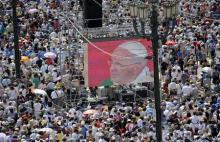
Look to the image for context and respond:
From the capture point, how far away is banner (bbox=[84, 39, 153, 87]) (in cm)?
2786

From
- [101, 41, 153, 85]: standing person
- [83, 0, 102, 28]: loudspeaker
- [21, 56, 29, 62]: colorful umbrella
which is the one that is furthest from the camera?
[21, 56, 29, 62]: colorful umbrella

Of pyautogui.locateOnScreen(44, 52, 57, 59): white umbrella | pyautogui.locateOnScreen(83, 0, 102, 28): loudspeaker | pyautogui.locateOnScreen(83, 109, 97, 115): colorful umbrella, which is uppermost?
pyautogui.locateOnScreen(83, 0, 102, 28): loudspeaker

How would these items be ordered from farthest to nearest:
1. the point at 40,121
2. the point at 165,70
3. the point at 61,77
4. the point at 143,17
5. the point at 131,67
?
the point at 165,70 < the point at 61,77 < the point at 131,67 < the point at 40,121 < the point at 143,17

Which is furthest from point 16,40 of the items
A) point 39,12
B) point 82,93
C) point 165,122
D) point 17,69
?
point 39,12

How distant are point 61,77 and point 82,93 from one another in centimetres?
125

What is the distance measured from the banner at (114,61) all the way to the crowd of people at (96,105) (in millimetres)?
953

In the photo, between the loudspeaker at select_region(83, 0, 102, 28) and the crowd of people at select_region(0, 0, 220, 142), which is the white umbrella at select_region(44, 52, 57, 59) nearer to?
the crowd of people at select_region(0, 0, 220, 142)

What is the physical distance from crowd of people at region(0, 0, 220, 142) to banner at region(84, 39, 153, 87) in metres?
0.95

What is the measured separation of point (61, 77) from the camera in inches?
1183

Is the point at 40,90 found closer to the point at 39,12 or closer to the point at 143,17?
the point at 143,17

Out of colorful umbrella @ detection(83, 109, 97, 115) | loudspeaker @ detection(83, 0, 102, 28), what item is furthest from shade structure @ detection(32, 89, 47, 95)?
loudspeaker @ detection(83, 0, 102, 28)

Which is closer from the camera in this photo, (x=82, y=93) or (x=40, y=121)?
(x=40, y=121)

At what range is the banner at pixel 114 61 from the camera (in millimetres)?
27859

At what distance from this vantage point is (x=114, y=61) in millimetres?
28000
